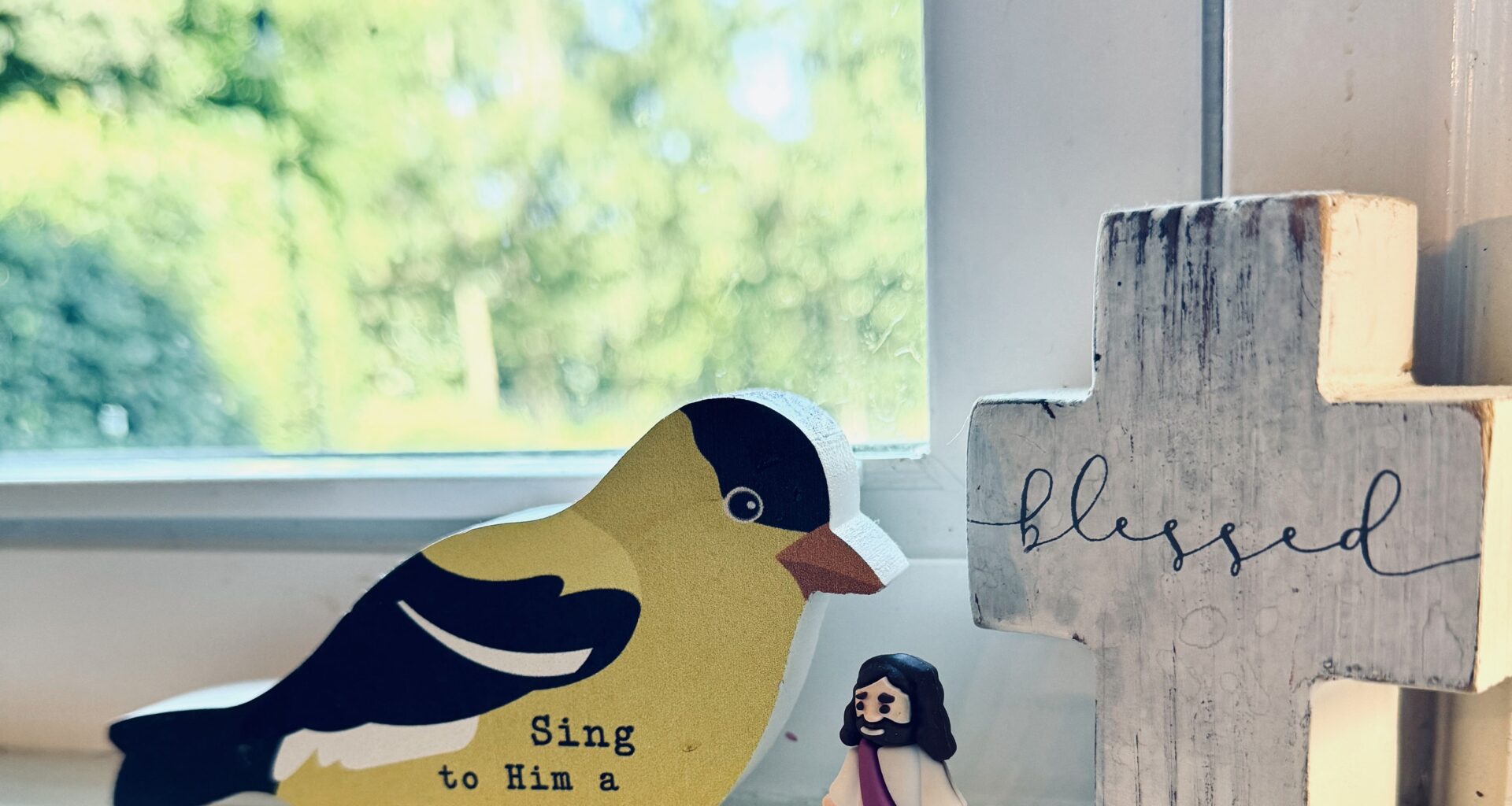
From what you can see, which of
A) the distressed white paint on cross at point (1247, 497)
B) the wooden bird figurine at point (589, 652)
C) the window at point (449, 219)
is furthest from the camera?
the window at point (449, 219)

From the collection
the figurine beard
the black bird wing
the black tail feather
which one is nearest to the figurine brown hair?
the figurine beard

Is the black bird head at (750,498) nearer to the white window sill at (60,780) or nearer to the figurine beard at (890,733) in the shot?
the figurine beard at (890,733)

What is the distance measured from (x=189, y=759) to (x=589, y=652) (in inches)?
8.5

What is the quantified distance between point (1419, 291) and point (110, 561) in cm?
78

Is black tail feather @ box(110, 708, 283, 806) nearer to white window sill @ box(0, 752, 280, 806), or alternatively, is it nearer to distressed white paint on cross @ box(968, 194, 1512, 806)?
white window sill @ box(0, 752, 280, 806)

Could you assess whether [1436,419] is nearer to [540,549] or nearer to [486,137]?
[540,549]

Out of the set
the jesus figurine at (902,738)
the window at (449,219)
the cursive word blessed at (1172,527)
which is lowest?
the jesus figurine at (902,738)

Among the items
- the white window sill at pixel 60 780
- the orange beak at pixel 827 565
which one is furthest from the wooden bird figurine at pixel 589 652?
the white window sill at pixel 60 780

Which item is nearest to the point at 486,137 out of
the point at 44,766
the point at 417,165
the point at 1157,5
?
the point at 417,165

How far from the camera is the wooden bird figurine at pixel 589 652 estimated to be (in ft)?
1.41

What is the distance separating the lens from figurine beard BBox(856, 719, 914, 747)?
0.39 m

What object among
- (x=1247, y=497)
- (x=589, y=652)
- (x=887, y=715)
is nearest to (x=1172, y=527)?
(x=1247, y=497)

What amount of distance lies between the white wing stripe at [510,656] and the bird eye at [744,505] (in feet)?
0.32

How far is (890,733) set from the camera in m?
0.39
